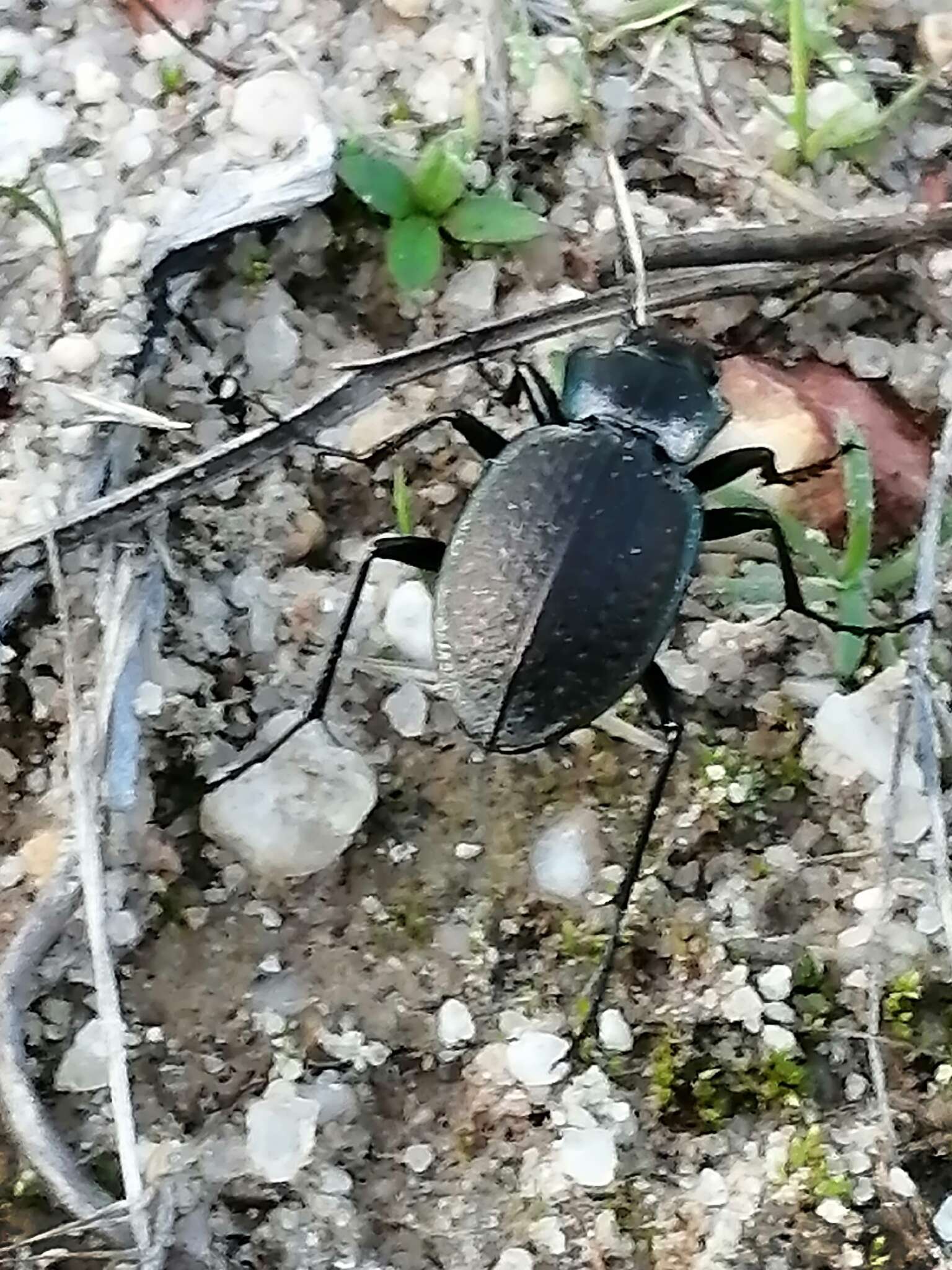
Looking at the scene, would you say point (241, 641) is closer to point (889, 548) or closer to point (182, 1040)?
point (182, 1040)

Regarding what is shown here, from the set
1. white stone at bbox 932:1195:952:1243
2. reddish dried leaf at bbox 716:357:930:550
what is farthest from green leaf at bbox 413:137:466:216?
white stone at bbox 932:1195:952:1243

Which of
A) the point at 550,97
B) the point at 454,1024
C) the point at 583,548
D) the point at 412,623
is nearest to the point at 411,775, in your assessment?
the point at 412,623

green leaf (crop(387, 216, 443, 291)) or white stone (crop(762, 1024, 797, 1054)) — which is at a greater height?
green leaf (crop(387, 216, 443, 291))

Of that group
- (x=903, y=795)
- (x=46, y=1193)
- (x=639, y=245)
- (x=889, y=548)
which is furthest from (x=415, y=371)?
(x=46, y=1193)

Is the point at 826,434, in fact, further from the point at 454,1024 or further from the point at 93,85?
the point at 93,85

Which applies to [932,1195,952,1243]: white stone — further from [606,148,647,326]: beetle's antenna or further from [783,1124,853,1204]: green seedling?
[606,148,647,326]: beetle's antenna

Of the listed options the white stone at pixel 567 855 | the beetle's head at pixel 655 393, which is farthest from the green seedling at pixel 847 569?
the white stone at pixel 567 855
